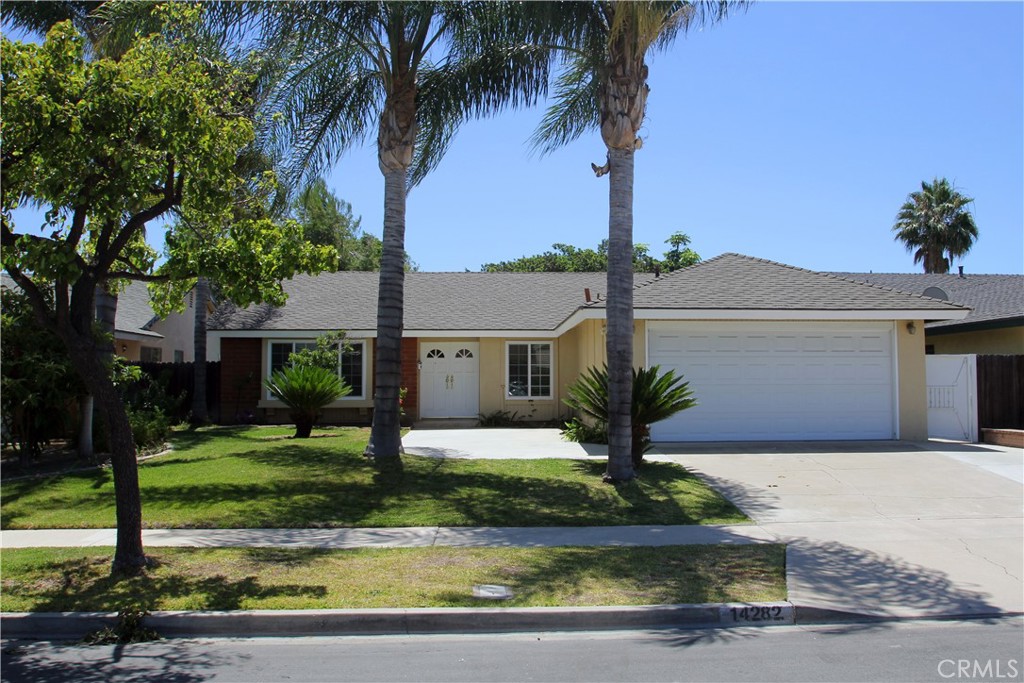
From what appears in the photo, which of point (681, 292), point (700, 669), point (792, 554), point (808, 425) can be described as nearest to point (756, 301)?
point (681, 292)

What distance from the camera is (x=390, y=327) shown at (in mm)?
13891

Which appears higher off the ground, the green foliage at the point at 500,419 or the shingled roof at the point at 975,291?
the shingled roof at the point at 975,291

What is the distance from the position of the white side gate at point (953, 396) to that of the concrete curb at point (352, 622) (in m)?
12.8

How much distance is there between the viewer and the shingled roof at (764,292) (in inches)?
639

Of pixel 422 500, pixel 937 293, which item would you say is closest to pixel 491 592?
pixel 422 500

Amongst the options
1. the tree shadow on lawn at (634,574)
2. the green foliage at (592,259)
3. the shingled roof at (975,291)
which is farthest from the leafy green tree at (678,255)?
the tree shadow on lawn at (634,574)

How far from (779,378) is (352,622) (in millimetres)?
12274

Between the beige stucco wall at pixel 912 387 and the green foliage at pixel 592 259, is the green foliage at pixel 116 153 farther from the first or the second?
the green foliage at pixel 592 259

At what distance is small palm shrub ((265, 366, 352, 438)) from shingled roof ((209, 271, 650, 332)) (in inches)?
128

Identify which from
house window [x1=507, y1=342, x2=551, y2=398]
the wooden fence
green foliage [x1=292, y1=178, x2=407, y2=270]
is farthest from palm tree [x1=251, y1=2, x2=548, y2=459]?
green foliage [x1=292, y1=178, x2=407, y2=270]

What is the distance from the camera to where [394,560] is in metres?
8.30

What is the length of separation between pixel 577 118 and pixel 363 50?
4.00 m

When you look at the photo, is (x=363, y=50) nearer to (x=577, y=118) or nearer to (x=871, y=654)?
(x=577, y=118)

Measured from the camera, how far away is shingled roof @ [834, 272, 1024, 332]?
1981 cm
